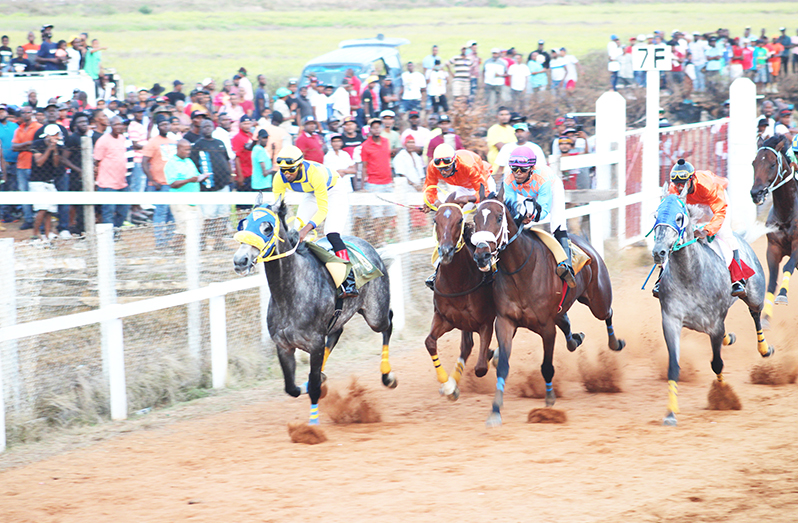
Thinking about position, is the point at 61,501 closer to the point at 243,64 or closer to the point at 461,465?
the point at 461,465

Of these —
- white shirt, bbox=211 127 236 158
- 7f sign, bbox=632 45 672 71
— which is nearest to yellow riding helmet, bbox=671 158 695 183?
7f sign, bbox=632 45 672 71

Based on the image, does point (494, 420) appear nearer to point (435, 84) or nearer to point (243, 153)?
point (243, 153)

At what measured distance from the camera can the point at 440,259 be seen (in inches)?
257

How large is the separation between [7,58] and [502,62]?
38.3 ft

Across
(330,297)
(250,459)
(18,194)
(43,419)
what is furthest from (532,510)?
(18,194)

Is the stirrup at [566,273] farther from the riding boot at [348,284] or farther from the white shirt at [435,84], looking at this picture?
the white shirt at [435,84]

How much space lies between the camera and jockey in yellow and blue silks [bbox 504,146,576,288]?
680 cm

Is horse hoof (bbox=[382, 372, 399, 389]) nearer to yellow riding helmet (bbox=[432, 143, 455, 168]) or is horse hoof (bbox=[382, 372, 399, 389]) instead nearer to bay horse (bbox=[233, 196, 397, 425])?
bay horse (bbox=[233, 196, 397, 425])

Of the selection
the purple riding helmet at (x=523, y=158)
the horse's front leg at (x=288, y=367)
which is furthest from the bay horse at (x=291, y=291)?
the purple riding helmet at (x=523, y=158)

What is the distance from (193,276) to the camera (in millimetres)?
8008

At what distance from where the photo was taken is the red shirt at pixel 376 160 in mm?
11852

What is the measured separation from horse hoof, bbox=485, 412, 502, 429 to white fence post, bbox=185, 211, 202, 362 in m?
2.87

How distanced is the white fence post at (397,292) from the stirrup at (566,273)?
3.21 m

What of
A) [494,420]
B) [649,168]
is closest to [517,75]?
[649,168]
